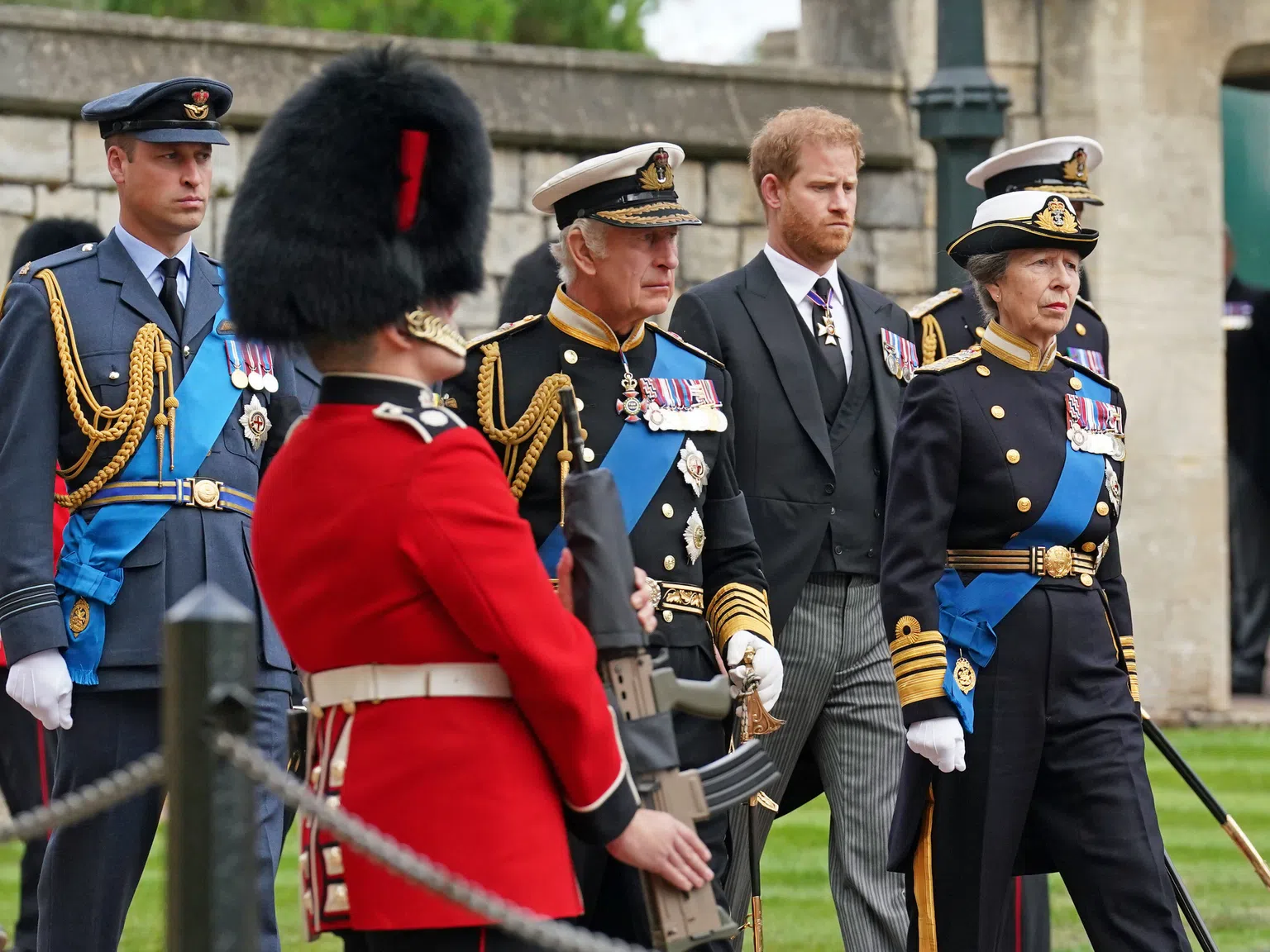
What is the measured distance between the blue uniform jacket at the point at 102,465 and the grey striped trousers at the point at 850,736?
1370 millimetres

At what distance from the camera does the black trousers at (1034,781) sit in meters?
5.26

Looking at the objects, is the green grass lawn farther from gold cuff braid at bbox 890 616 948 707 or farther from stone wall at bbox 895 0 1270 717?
gold cuff braid at bbox 890 616 948 707

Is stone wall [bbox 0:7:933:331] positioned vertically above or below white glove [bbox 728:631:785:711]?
above

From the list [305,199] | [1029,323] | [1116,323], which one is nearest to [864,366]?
[1029,323]

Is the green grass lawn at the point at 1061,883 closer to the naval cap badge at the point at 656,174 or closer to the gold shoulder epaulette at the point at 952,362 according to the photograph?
the gold shoulder epaulette at the point at 952,362

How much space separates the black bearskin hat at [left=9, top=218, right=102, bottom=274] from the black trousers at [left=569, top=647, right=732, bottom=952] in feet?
15.0

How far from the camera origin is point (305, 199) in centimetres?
385

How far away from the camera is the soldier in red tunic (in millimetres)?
3656

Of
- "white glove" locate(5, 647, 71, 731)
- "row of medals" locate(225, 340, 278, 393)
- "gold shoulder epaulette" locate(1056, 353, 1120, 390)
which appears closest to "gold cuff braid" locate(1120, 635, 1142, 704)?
"gold shoulder epaulette" locate(1056, 353, 1120, 390)

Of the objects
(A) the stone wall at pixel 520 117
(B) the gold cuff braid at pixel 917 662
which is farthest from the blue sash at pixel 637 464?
(A) the stone wall at pixel 520 117

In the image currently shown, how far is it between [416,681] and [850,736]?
2.62 metres

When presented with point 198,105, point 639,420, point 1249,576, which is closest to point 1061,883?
point 639,420

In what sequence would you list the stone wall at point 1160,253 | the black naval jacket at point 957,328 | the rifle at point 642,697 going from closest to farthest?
1. the rifle at point 642,697
2. the black naval jacket at point 957,328
3. the stone wall at point 1160,253

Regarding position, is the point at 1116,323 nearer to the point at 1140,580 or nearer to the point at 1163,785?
the point at 1140,580
